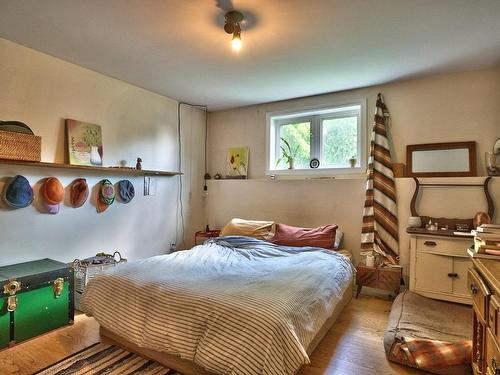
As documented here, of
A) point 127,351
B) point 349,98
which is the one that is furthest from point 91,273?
point 349,98

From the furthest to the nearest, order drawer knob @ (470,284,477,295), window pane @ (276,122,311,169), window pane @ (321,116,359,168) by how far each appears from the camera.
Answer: window pane @ (276,122,311,169) → window pane @ (321,116,359,168) → drawer knob @ (470,284,477,295)

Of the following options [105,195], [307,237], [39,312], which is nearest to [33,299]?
[39,312]

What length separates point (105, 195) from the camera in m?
3.15

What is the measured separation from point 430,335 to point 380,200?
147 cm

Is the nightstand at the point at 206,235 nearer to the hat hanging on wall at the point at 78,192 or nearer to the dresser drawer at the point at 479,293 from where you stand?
the hat hanging on wall at the point at 78,192

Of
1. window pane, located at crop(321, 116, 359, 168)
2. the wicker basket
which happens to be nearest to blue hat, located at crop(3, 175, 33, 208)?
the wicker basket

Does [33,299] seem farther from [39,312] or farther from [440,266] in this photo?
[440,266]

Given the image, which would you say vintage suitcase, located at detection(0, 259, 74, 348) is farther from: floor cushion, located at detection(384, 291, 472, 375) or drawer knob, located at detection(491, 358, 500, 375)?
drawer knob, located at detection(491, 358, 500, 375)

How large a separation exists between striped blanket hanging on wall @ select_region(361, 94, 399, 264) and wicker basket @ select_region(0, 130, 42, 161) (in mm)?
3235

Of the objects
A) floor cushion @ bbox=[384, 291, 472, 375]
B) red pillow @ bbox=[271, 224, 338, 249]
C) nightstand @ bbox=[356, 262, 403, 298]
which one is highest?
red pillow @ bbox=[271, 224, 338, 249]

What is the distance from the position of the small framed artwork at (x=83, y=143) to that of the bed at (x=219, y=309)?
4.21 feet

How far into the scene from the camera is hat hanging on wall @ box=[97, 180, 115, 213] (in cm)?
314

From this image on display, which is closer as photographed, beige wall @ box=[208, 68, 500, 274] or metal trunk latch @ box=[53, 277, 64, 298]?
metal trunk latch @ box=[53, 277, 64, 298]

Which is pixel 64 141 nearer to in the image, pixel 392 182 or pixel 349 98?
pixel 349 98
